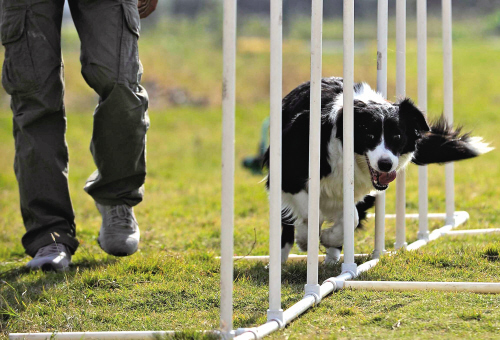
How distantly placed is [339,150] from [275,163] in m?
1.25

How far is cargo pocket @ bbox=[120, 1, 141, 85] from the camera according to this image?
3.19 meters

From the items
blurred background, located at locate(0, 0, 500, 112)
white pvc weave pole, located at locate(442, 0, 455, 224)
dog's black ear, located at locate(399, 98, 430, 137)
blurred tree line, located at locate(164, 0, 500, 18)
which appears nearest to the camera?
dog's black ear, located at locate(399, 98, 430, 137)

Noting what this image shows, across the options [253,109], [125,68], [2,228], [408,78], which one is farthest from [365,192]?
[408,78]

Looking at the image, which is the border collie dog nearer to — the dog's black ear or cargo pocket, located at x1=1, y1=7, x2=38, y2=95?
the dog's black ear

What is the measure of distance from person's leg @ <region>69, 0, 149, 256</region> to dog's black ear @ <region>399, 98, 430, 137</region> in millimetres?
1338

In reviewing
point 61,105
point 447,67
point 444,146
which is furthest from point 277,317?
point 447,67

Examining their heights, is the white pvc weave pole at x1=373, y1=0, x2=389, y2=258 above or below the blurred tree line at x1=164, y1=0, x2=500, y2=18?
below

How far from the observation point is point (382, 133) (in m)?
3.44

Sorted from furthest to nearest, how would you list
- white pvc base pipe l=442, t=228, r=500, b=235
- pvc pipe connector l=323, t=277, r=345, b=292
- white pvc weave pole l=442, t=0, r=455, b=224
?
white pvc weave pole l=442, t=0, r=455, b=224 < white pvc base pipe l=442, t=228, r=500, b=235 < pvc pipe connector l=323, t=277, r=345, b=292

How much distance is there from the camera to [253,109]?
13.5 meters

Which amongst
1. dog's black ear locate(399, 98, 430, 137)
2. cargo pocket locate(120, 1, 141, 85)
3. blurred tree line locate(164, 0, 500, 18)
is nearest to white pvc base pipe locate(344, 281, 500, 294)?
dog's black ear locate(399, 98, 430, 137)

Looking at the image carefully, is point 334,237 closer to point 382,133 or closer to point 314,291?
point 382,133

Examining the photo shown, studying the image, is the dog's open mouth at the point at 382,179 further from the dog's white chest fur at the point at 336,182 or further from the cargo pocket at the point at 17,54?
the cargo pocket at the point at 17,54

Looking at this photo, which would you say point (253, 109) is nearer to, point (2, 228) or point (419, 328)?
point (2, 228)
